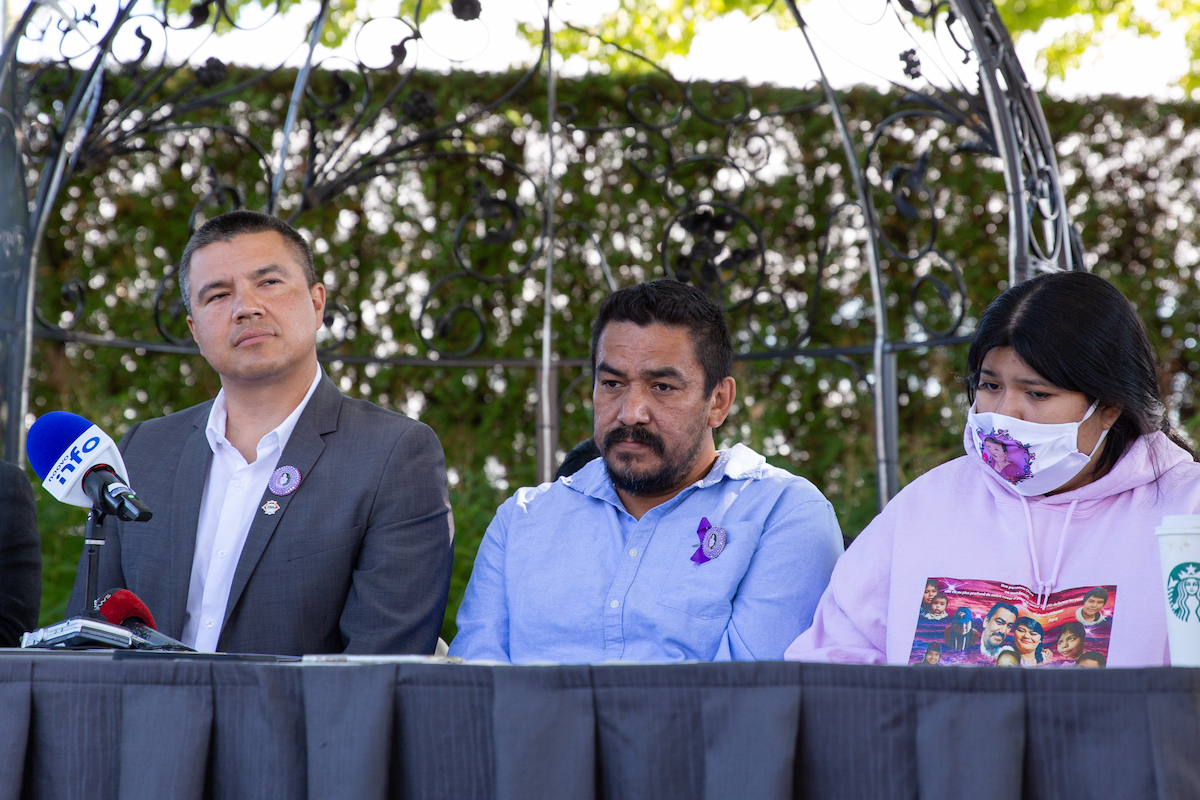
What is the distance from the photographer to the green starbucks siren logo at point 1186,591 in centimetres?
132

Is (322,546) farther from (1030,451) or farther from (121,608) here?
(1030,451)

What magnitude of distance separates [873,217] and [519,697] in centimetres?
284

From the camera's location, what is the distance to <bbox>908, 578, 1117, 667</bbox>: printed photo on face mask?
1.81m

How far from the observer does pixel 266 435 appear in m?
2.53

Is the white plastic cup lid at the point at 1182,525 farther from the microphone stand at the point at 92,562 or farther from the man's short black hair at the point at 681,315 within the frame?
the microphone stand at the point at 92,562

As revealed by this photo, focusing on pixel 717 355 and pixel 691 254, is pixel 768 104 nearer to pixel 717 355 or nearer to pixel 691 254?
pixel 691 254

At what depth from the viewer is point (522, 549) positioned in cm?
246

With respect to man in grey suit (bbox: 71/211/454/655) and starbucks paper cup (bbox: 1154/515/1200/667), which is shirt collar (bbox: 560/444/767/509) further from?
starbucks paper cup (bbox: 1154/515/1200/667)

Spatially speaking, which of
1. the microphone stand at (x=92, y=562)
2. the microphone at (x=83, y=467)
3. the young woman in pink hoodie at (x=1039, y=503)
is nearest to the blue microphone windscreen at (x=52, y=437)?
the microphone at (x=83, y=467)

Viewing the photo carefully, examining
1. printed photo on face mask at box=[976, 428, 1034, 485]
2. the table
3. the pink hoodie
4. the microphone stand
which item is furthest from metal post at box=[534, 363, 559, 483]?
the table

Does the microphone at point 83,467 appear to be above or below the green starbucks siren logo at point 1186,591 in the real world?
above

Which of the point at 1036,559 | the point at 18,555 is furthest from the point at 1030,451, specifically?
the point at 18,555

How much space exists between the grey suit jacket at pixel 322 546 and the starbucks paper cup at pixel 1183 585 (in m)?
1.51

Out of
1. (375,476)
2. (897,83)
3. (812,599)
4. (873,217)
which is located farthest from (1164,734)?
(873,217)
